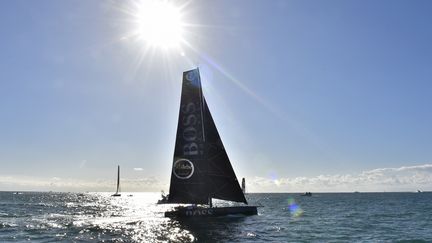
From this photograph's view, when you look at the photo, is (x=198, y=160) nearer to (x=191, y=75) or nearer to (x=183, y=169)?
(x=183, y=169)

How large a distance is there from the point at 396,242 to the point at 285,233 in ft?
31.7

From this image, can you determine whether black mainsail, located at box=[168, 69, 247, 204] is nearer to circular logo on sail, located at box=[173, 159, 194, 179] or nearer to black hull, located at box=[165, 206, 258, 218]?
circular logo on sail, located at box=[173, 159, 194, 179]

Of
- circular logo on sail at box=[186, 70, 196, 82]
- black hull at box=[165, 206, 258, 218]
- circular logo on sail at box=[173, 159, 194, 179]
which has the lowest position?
black hull at box=[165, 206, 258, 218]

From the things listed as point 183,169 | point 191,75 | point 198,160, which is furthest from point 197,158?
point 191,75

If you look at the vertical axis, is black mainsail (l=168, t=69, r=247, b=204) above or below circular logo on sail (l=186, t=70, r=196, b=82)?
below

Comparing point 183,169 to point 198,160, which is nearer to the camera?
point 198,160

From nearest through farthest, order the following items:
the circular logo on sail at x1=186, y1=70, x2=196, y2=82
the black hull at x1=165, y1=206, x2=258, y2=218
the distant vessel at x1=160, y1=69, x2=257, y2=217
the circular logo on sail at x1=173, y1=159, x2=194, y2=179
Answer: the black hull at x1=165, y1=206, x2=258, y2=218, the distant vessel at x1=160, y1=69, x2=257, y2=217, the circular logo on sail at x1=173, y1=159, x2=194, y2=179, the circular logo on sail at x1=186, y1=70, x2=196, y2=82

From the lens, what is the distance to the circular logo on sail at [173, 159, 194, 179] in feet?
157

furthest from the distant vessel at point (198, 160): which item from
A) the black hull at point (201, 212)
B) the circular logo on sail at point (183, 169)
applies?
the black hull at point (201, 212)

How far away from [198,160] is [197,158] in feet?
0.84

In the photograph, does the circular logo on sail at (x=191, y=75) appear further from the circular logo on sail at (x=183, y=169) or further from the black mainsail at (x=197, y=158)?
the circular logo on sail at (x=183, y=169)

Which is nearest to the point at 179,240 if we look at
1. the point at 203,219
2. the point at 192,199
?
the point at 203,219

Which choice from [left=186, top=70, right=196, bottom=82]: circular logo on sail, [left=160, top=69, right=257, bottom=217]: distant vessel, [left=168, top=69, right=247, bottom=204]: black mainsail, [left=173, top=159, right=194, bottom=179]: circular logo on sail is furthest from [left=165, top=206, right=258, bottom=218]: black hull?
[left=186, top=70, right=196, bottom=82]: circular logo on sail

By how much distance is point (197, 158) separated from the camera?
156 ft
